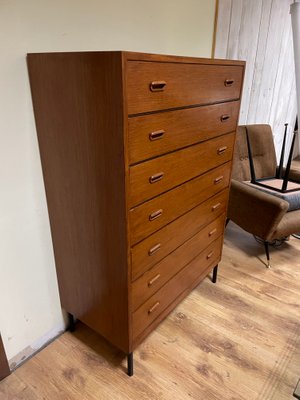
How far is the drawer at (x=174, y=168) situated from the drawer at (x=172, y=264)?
360mm

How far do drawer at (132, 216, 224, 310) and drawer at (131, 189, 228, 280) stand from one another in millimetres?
35

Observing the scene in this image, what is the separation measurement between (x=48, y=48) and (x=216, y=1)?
4.39 ft

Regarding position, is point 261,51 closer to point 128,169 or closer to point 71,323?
point 128,169

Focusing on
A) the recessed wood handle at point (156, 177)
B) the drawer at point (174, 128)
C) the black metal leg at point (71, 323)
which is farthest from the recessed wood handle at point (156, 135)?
the black metal leg at point (71, 323)

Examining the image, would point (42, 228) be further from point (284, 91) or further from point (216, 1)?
point (284, 91)

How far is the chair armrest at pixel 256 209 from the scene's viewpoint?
186cm

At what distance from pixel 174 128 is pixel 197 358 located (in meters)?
1.14

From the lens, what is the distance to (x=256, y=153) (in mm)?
2463

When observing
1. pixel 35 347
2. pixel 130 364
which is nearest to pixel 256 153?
pixel 130 364

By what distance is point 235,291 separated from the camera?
1.92 metres

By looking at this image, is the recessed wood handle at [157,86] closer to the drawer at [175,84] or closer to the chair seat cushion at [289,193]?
the drawer at [175,84]

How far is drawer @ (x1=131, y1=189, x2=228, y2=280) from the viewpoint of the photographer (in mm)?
1139

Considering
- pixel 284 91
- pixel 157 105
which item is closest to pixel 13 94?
pixel 157 105

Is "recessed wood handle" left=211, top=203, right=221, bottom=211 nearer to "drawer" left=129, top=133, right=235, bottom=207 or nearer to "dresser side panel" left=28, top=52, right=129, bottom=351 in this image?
"drawer" left=129, top=133, right=235, bottom=207
